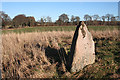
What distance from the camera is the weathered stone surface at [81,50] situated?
3.13m

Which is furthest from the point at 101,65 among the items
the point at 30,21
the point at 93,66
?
the point at 30,21

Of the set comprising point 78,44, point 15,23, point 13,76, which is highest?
point 15,23

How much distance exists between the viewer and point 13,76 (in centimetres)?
316

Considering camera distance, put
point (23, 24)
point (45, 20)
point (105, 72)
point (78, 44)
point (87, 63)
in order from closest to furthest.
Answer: point (105, 72) < point (78, 44) < point (87, 63) < point (23, 24) < point (45, 20)

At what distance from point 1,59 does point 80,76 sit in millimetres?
3618

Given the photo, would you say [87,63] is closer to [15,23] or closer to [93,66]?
[93,66]

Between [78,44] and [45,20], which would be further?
[45,20]

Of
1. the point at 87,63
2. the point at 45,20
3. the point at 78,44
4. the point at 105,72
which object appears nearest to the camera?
the point at 105,72

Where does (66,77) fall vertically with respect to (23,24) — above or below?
below

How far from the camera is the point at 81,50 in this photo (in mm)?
3174

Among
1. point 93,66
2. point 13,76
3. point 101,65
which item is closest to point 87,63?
point 93,66

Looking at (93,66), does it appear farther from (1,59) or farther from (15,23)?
(15,23)

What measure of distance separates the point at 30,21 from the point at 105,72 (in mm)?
51560

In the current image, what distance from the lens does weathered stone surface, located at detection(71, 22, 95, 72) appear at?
10.3 ft
